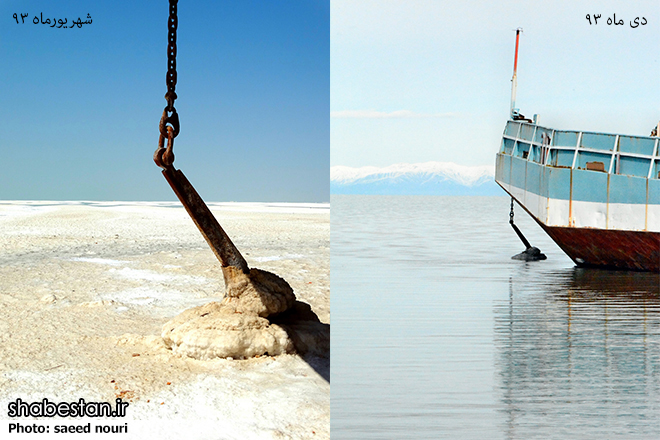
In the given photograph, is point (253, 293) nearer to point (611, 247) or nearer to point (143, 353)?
point (143, 353)

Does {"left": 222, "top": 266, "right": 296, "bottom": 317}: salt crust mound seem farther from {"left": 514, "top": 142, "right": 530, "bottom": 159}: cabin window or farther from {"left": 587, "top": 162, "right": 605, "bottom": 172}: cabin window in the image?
{"left": 514, "top": 142, "right": 530, "bottom": 159}: cabin window

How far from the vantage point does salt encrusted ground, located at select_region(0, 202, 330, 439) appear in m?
4.03

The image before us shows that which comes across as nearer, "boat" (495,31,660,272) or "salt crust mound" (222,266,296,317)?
"salt crust mound" (222,266,296,317)

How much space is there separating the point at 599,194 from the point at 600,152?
3.01 feet

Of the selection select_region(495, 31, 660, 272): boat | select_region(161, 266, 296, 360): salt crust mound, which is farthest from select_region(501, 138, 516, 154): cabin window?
select_region(161, 266, 296, 360): salt crust mound

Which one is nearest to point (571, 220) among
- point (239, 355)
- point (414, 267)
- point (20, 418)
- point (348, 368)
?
point (414, 267)

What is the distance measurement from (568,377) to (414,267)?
927cm

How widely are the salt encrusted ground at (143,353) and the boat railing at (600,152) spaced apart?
591 cm

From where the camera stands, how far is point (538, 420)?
4512 millimetres

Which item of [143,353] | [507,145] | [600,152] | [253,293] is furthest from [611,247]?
[143,353]

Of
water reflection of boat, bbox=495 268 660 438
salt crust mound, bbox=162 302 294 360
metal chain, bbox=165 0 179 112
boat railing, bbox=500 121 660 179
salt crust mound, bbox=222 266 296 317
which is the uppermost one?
metal chain, bbox=165 0 179 112

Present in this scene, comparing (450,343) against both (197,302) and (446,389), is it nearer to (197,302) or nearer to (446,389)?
(446,389)

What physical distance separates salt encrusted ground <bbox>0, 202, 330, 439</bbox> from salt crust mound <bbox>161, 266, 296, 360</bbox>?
107 mm

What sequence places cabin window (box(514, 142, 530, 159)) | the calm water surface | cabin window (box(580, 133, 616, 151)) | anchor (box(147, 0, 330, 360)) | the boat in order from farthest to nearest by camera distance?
cabin window (box(514, 142, 530, 159)), cabin window (box(580, 133, 616, 151)), the boat, anchor (box(147, 0, 330, 360)), the calm water surface
